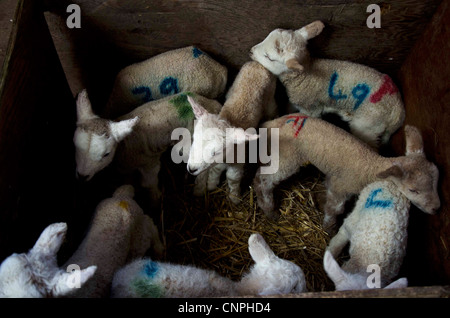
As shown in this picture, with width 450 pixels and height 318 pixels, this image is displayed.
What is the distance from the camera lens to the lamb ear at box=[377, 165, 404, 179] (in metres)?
2.77

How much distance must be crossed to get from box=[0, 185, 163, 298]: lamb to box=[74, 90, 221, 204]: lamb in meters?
0.37

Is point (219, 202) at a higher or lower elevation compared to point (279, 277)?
higher

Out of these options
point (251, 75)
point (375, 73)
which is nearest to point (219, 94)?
point (251, 75)

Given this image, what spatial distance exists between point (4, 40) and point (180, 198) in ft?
7.66

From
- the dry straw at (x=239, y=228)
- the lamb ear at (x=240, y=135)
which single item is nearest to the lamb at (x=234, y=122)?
the lamb ear at (x=240, y=135)

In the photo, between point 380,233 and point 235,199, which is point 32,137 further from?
point 380,233

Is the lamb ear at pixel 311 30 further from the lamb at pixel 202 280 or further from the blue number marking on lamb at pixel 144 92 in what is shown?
the lamb at pixel 202 280

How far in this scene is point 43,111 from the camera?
9.35 feet

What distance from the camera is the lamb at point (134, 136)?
2904mm

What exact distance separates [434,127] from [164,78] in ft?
8.15

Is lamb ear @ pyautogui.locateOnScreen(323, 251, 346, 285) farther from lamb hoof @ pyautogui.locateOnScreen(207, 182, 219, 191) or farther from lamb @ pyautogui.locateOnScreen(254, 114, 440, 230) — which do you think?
lamb hoof @ pyautogui.locateOnScreen(207, 182, 219, 191)

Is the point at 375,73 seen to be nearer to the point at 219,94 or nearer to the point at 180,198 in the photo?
the point at 219,94

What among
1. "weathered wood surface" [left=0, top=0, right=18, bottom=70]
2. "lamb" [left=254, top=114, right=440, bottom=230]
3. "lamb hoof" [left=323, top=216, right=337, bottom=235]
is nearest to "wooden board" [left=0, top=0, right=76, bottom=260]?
"weathered wood surface" [left=0, top=0, right=18, bottom=70]

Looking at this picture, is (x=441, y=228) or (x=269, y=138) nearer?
(x=441, y=228)
